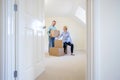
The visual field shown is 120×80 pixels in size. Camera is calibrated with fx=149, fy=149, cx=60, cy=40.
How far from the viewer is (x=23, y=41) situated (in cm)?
195

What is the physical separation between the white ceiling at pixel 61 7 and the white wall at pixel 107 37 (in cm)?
426

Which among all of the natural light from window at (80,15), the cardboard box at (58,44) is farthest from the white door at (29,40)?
the natural light from window at (80,15)

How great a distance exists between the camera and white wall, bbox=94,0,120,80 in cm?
159

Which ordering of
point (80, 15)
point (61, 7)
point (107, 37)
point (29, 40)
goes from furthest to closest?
point (80, 15) → point (61, 7) → point (29, 40) → point (107, 37)

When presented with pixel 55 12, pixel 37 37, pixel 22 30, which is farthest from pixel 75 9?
pixel 22 30

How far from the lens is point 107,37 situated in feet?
5.23

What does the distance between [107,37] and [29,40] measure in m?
1.13

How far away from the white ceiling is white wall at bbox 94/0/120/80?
14.0ft

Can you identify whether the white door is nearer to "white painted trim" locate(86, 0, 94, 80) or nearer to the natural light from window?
"white painted trim" locate(86, 0, 94, 80)

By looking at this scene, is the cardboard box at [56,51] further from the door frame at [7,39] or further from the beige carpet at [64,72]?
the door frame at [7,39]

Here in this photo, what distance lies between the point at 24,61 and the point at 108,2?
4.17ft

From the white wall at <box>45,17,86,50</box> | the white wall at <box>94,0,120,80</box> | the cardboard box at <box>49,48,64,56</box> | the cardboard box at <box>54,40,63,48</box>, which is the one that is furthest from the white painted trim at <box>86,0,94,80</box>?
the white wall at <box>45,17,86,50</box>

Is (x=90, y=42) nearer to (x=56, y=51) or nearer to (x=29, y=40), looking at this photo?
(x=29, y=40)

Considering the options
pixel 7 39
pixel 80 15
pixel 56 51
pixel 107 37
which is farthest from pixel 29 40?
pixel 80 15
